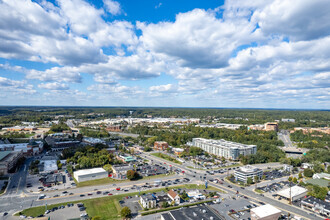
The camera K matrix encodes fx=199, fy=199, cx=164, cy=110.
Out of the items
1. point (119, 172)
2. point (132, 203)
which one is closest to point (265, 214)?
point (132, 203)

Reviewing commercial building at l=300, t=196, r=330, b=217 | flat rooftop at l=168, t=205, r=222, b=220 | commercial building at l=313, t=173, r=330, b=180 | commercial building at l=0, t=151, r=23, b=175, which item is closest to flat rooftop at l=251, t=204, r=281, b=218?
flat rooftop at l=168, t=205, r=222, b=220

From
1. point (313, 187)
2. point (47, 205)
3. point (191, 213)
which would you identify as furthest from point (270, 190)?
point (47, 205)

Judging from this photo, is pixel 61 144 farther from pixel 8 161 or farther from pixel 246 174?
pixel 246 174

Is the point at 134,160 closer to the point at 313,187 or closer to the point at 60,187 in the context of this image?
the point at 60,187

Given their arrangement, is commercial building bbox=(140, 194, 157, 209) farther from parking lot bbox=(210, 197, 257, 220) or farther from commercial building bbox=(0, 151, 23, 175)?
commercial building bbox=(0, 151, 23, 175)

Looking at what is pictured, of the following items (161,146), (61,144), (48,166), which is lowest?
(161,146)

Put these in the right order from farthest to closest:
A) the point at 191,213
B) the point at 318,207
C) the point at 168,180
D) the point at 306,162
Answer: the point at 306,162
the point at 168,180
the point at 318,207
the point at 191,213

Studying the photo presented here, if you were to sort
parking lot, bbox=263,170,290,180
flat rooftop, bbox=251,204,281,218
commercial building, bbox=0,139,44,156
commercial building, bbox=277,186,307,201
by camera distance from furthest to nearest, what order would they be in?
commercial building, bbox=0,139,44,156 < parking lot, bbox=263,170,290,180 < commercial building, bbox=277,186,307,201 < flat rooftop, bbox=251,204,281,218
